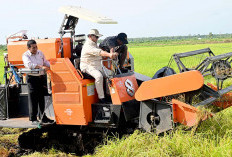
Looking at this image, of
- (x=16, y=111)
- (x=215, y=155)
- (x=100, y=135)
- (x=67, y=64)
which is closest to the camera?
(x=215, y=155)

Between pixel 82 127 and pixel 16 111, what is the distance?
1.97m

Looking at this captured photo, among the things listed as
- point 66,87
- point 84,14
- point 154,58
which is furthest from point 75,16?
point 154,58

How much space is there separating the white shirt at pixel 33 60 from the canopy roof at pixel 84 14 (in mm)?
977

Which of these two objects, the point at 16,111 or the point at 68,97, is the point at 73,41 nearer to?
the point at 68,97

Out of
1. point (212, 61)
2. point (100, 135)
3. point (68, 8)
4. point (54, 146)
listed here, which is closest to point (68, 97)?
point (100, 135)

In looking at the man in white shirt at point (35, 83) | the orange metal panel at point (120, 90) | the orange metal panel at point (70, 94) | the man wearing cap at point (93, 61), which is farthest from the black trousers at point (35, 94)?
the orange metal panel at point (120, 90)

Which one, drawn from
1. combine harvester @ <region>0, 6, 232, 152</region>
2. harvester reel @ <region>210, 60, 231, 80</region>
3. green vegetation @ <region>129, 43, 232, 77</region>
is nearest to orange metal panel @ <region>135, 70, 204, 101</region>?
combine harvester @ <region>0, 6, 232, 152</region>

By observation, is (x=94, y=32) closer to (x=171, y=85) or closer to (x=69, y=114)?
(x=69, y=114)

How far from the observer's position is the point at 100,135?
5801 millimetres

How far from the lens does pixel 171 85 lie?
15.5ft

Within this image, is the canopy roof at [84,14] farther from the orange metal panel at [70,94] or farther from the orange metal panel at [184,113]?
the orange metal panel at [184,113]

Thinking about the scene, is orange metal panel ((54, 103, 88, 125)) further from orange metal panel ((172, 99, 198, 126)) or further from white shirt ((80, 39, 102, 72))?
orange metal panel ((172, 99, 198, 126))

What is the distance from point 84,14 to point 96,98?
1.62 m

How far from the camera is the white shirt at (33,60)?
5.48 meters
